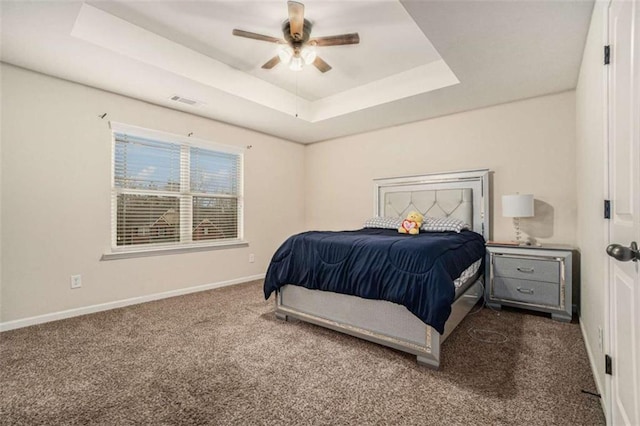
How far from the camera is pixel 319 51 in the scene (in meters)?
3.07

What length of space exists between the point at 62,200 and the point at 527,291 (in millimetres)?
4841

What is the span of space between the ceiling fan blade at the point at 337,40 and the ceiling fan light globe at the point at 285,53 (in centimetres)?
25

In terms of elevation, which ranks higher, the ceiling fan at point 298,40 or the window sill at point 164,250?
the ceiling fan at point 298,40

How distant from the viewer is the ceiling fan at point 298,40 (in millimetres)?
2291

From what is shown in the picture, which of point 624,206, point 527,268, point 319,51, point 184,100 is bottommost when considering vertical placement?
point 527,268

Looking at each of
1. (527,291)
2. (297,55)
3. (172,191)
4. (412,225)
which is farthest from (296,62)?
(527,291)

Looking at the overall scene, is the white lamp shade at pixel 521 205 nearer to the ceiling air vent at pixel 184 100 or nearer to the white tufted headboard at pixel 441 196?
the white tufted headboard at pixel 441 196

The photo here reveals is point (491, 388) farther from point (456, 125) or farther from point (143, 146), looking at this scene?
point (143, 146)

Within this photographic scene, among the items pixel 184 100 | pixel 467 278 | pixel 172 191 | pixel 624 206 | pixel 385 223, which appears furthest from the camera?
pixel 385 223

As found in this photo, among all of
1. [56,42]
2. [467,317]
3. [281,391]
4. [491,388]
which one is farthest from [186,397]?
[56,42]

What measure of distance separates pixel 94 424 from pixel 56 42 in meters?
2.79

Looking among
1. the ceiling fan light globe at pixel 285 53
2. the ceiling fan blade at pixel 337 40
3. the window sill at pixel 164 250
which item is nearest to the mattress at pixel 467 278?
the ceiling fan blade at pixel 337 40

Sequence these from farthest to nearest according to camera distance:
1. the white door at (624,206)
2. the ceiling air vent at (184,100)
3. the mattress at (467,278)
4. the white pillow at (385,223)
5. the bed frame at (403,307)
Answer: the white pillow at (385,223)
the ceiling air vent at (184,100)
the mattress at (467,278)
the bed frame at (403,307)
the white door at (624,206)

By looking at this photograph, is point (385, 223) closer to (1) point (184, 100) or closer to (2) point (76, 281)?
(1) point (184, 100)
